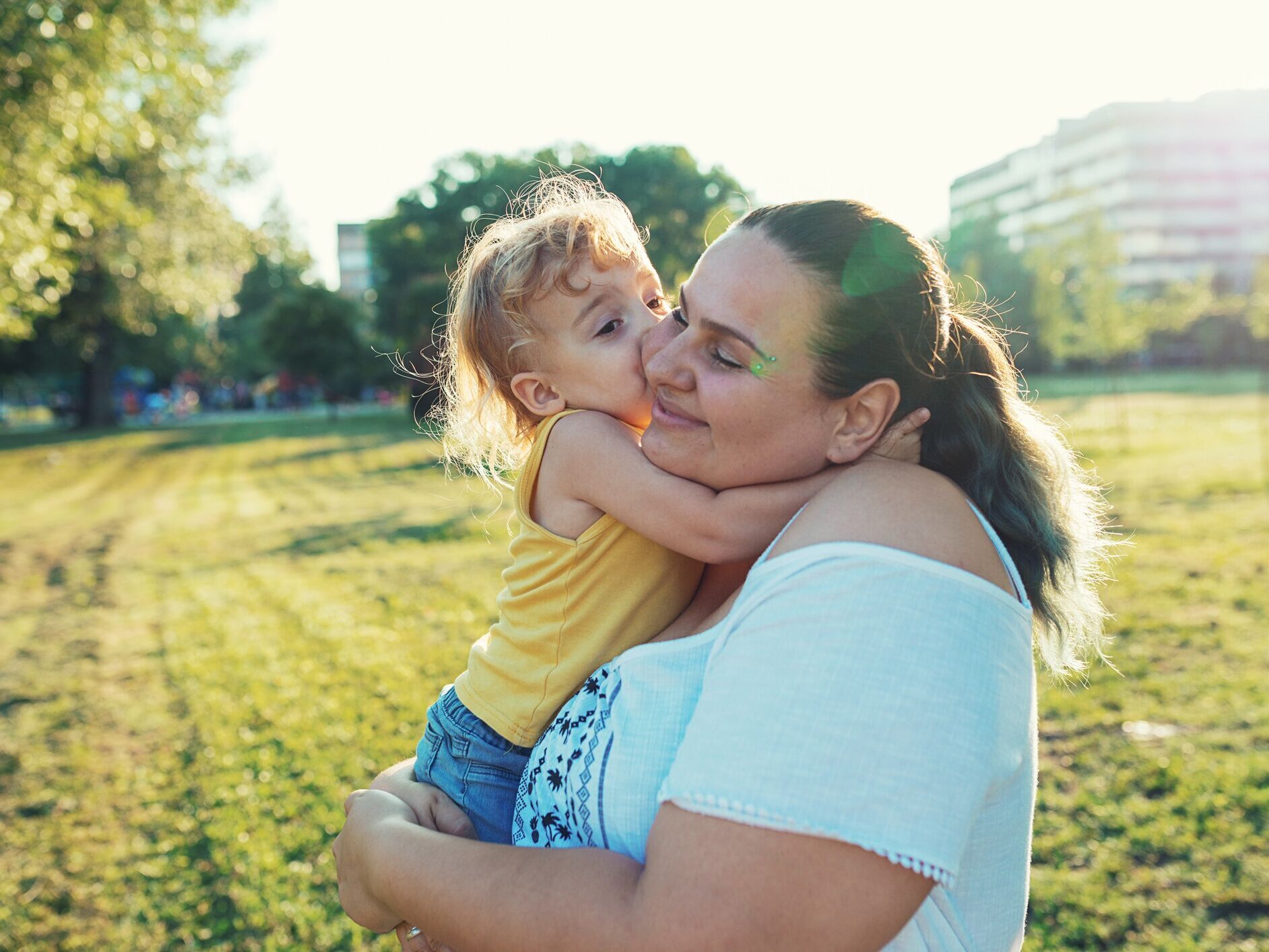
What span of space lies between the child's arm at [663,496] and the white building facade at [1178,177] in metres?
112

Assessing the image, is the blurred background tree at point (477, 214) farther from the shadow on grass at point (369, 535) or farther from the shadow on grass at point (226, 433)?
the shadow on grass at point (369, 535)

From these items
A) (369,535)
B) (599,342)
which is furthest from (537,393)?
(369,535)

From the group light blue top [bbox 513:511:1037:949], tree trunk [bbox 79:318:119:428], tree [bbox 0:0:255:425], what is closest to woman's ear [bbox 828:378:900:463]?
light blue top [bbox 513:511:1037:949]

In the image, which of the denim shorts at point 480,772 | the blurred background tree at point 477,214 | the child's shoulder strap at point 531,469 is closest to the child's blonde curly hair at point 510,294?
the child's shoulder strap at point 531,469

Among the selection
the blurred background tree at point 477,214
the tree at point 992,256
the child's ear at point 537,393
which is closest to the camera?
the child's ear at point 537,393

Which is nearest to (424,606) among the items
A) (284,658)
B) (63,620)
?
(284,658)

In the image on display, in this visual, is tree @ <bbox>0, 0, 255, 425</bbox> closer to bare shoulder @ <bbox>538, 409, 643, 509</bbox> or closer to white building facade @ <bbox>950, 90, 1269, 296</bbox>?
bare shoulder @ <bbox>538, 409, 643, 509</bbox>

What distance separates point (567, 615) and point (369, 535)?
13455 millimetres

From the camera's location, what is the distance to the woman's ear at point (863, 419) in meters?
1.71

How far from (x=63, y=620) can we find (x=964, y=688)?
1126cm

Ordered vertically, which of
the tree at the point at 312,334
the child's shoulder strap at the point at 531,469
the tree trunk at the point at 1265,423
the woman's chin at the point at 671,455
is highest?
the woman's chin at the point at 671,455

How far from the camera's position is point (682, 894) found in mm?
1293

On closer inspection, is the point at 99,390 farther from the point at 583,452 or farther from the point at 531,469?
the point at 583,452

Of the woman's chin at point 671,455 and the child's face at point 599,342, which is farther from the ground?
the child's face at point 599,342
